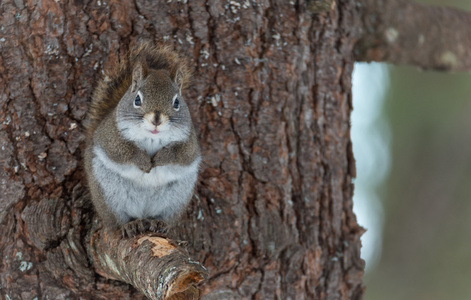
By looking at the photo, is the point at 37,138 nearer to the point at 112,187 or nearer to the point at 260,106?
the point at 112,187

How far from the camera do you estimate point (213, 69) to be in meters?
1.85

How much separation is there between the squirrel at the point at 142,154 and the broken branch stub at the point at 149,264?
0.26ft

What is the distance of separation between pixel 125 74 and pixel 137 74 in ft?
0.51

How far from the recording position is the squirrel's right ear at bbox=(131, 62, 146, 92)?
1.66 meters

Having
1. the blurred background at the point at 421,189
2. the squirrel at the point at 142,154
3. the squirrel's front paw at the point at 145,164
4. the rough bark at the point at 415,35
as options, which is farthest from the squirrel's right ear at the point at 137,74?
the blurred background at the point at 421,189

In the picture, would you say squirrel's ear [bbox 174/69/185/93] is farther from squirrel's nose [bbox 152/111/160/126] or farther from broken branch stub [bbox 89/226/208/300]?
broken branch stub [bbox 89/226/208/300]

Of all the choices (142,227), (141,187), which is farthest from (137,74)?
(142,227)

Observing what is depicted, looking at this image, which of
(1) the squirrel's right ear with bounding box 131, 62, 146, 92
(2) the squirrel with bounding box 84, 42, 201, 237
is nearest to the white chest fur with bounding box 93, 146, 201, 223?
(2) the squirrel with bounding box 84, 42, 201, 237

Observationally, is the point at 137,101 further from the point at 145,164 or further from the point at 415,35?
the point at 415,35

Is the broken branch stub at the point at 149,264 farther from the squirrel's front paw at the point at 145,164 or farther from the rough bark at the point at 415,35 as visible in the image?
the rough bark at the point at 415,35

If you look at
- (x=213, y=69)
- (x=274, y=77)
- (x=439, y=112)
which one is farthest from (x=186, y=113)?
(x=439, y=112)

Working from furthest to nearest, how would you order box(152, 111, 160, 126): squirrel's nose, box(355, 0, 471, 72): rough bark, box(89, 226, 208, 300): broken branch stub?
box(355, 0, 471, 72): rough bark < box(152, 111, 160, 126): squirrel's nose < box(89, 226, 208, 300): broken branch stub

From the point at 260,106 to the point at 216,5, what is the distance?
374 mm

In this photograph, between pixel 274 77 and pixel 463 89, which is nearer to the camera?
pixel 274 77
